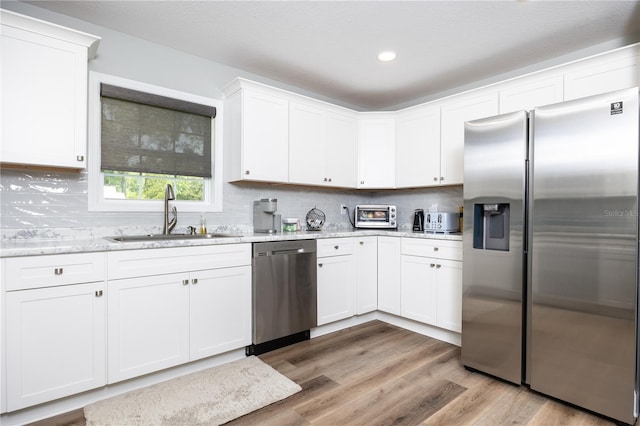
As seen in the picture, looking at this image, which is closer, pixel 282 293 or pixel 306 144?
pixel 282 293

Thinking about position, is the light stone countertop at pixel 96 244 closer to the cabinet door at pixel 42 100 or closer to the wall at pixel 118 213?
the wall at pixel 118 213

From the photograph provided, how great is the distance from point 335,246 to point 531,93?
6.95 ft

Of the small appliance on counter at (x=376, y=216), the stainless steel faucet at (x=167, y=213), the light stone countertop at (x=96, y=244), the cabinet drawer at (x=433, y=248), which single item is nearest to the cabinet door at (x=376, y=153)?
the small appliance on counter at (x=376, y=216)

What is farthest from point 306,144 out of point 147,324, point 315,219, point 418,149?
point 147,324

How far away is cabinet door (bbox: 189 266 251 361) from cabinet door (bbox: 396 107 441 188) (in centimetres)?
206

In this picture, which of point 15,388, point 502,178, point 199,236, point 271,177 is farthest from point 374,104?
point 15,388

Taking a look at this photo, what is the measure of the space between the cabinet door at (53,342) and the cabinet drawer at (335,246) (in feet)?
5.64

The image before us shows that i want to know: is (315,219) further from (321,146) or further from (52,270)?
(52,270)

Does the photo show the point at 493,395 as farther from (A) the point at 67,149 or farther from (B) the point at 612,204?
(A) the point at 67,149

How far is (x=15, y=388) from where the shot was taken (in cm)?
174

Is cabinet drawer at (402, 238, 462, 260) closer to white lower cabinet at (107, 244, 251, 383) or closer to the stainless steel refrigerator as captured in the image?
the stainless steel refrigerator

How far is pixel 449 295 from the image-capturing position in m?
2.93

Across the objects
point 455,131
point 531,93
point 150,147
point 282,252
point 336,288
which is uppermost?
point 531,93

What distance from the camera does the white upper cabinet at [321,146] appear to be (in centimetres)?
335
